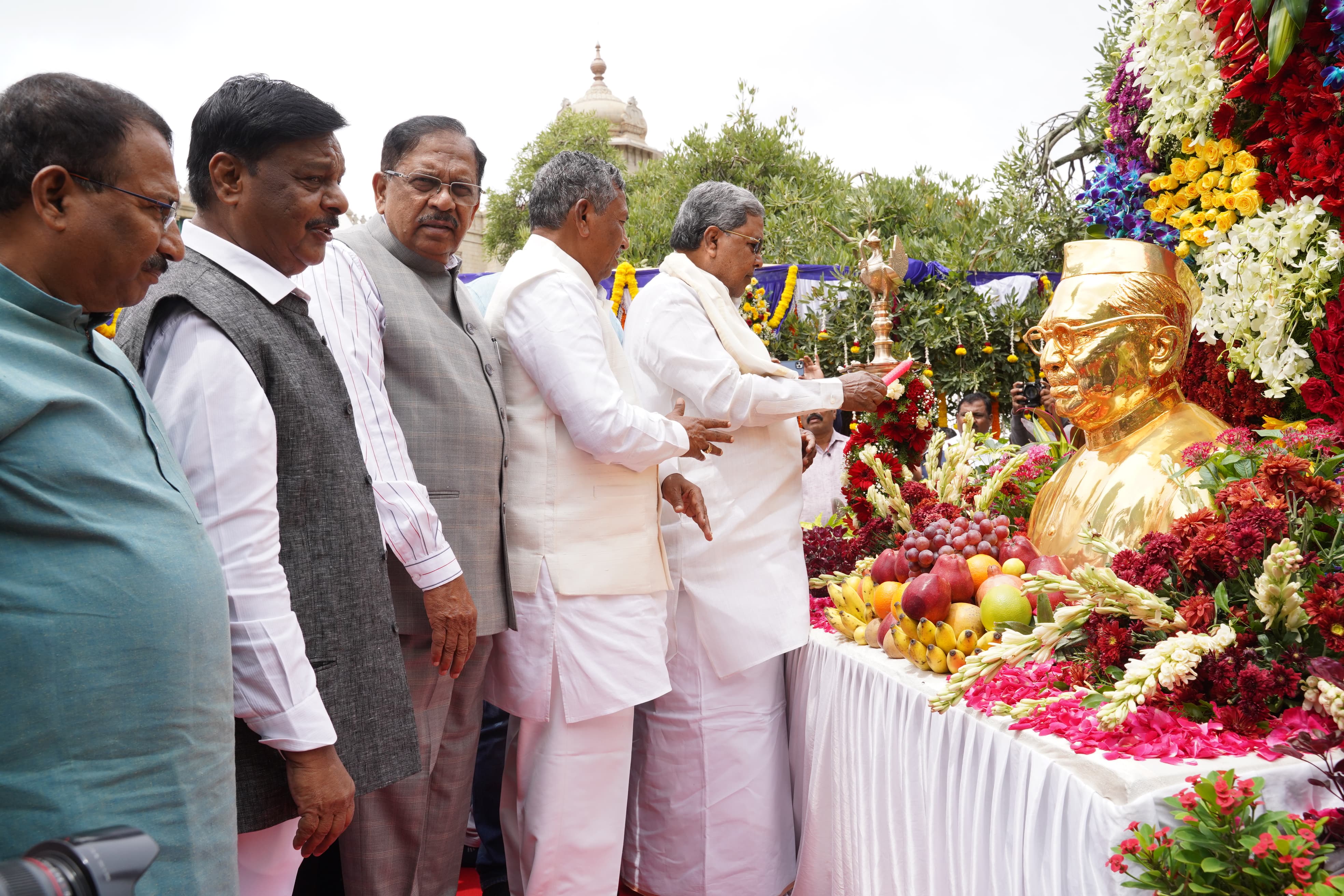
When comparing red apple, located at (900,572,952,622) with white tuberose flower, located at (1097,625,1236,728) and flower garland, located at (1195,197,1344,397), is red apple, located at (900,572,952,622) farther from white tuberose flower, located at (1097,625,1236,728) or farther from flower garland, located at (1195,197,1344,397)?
flower garland, located at (1195,197,1344,397)

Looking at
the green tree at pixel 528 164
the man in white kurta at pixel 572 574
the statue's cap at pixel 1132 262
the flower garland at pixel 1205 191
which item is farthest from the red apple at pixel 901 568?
the green tree at pixel 528 164

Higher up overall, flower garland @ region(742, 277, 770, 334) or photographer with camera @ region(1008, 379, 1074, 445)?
flower garland @ region(742, 277, 770, 334)

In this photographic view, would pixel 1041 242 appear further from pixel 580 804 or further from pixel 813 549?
pixel 580 804

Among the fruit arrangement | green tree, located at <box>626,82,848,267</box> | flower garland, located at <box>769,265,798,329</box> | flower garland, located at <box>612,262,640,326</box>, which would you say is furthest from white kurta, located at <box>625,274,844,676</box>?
green tree, located at <box>626,82,848,267</box>

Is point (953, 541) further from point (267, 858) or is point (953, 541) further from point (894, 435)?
point (267, 858)

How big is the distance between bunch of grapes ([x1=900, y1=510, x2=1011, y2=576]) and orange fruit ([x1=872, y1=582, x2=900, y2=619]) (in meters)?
0.07

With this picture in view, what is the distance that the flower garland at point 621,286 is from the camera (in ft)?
23.9

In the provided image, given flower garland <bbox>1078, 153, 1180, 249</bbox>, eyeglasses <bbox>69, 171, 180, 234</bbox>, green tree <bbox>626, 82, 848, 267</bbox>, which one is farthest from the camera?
green tree <bbox>626, 82, 848, 267</bbox>

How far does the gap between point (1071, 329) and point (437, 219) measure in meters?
1.55

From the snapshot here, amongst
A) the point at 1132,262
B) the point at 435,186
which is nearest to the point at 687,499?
the point at 435,186

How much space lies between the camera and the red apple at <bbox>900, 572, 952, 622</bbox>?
83.7 inches

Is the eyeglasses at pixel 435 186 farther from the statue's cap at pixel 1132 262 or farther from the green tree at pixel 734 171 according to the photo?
the green tree at pixel 734 171

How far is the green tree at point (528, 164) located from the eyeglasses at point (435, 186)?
1667cm

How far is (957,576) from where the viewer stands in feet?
7.14
